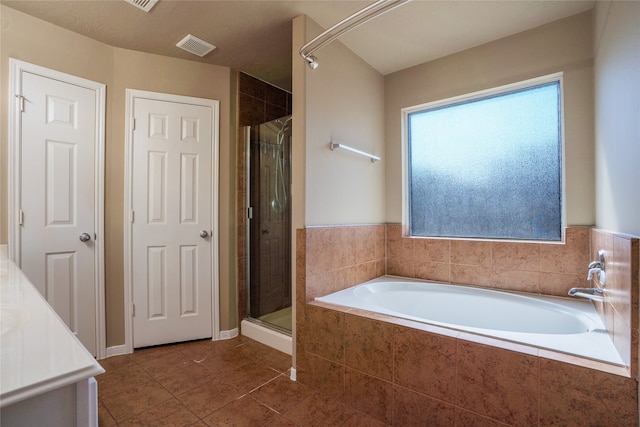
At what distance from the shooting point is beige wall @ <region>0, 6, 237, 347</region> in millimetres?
1849

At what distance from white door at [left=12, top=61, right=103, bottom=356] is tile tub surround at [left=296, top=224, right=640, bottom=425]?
1.53 m

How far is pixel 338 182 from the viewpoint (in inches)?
85.2

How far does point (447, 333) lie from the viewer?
1380mm

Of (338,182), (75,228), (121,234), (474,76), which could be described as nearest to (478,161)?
(474,76)

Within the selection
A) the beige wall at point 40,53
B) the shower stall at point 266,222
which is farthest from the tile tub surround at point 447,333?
the beige wall at point 40,53

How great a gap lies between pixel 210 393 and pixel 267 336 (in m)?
0.72

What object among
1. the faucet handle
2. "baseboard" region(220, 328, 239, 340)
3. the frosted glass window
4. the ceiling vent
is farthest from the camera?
"baseboard" region(220, 328, 239, 340)

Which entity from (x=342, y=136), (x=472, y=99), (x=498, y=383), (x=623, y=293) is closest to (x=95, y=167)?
(x=342, y=136)

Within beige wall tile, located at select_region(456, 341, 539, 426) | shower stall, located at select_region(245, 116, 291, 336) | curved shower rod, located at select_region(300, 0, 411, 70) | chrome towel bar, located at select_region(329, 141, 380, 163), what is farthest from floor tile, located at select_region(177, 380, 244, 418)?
curved shower rod, located at select_region(300, 0, 411, 70)

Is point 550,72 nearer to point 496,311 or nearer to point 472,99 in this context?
point 472,99

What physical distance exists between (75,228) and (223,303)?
1200mm

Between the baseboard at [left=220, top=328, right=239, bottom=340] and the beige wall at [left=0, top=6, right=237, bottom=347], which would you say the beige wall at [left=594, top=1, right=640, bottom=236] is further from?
the baseboard at [left=220, top=328, right=239, bottom=340]

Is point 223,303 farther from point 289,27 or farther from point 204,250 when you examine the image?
point 289,27

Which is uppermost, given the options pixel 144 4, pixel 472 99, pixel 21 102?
pixel 144 4
